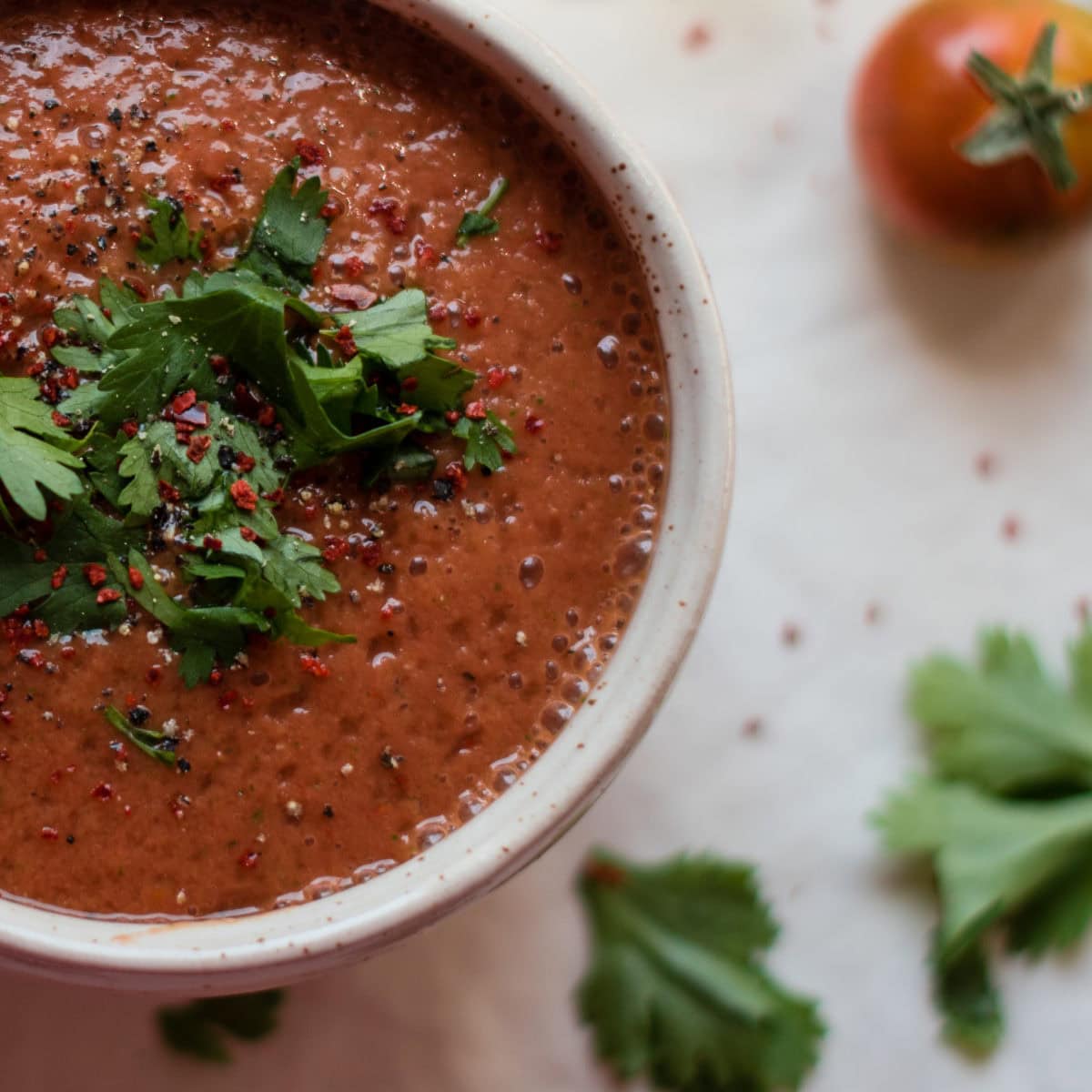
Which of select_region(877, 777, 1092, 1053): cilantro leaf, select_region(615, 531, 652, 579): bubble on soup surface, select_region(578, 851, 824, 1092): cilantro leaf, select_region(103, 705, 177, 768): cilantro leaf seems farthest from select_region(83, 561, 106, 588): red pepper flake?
select_region(877, 777, 1092, 1053): cilantro leaf

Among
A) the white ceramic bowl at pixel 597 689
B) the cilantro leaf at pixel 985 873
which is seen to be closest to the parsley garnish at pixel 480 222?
the white ceramic bowl at pixel 597 689

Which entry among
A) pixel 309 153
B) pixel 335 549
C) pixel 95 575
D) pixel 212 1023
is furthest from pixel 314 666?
→ pixel 212 1023

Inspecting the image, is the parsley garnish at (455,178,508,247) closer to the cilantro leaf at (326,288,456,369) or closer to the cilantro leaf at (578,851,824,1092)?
the cilantro leaf at (326,288,456,369)

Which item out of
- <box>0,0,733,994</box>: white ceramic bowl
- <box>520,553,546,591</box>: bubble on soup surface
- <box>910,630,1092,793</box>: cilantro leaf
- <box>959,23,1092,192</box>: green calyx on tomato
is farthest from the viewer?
<box>910,630,1092,793</box>: cilantro leaf

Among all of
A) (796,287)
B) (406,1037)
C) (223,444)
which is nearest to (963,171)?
(796,287)

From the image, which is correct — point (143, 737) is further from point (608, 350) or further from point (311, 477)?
point (608, 350)

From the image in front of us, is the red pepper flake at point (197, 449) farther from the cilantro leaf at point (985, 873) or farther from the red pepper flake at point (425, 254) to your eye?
the cilantro leaf at point (985, 873)
